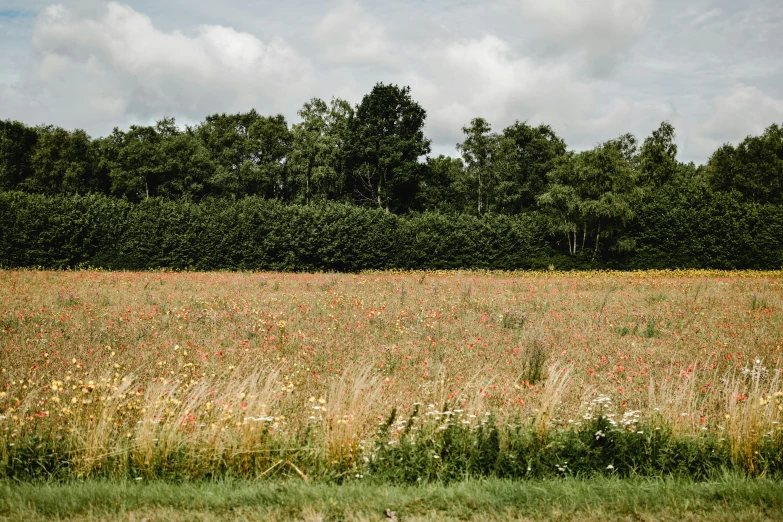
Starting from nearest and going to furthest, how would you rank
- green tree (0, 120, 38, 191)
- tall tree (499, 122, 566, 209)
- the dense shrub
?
the dense shrub, tall tree (499, 122, 566, 209), green tree (0, 120, 38, 191)

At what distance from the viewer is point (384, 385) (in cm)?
722

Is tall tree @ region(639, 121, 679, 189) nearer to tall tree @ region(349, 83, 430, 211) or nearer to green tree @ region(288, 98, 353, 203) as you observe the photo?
tall tree @ region(349, 83, 430, 211)

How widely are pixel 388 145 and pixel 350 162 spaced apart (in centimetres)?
451

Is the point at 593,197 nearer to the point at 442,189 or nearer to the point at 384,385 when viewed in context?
the point at 442,189

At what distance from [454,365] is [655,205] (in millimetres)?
29977

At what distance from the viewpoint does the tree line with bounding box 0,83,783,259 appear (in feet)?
150

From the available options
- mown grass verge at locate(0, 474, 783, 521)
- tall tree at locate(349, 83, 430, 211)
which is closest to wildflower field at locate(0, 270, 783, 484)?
mown grass verge at locate(0, 474, 783, 521)

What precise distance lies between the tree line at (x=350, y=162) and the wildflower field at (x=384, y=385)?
31292mm

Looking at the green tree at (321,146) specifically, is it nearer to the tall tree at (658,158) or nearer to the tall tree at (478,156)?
the tall tree at (478,156)

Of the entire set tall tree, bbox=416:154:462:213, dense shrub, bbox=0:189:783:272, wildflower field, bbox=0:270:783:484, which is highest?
tall tree, bbox=416:154:462:213

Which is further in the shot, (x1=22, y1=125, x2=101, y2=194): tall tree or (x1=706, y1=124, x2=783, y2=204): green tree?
(x1=22, y1=125, x2=101, y2=194): tall tree

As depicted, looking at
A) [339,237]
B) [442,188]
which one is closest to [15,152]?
[339,237]

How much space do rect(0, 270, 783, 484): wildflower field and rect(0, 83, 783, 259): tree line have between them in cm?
3129

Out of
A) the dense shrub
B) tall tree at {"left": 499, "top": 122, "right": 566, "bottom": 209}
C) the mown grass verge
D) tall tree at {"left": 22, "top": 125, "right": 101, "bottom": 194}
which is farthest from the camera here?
tall tree at {"left": 22, "top": 125, "right": 101, "bottom": 194}
